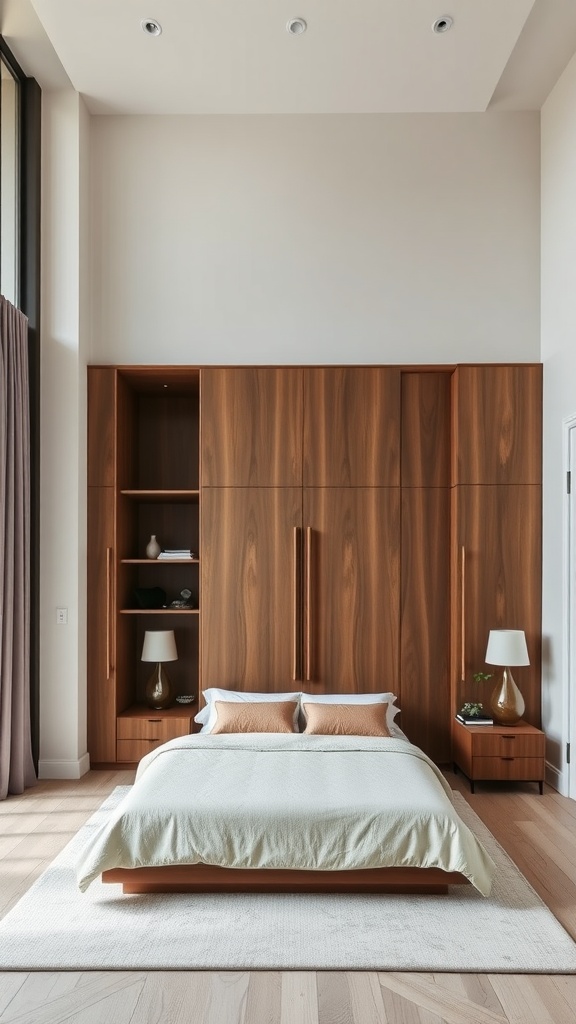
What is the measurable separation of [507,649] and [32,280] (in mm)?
3566

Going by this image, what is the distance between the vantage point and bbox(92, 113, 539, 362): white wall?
503 centimetres

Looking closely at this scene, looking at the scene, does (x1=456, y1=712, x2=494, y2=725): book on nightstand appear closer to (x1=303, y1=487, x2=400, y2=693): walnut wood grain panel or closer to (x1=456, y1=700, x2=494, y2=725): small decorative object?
(x1=456, y1=700, x2=494, y2=725): small decorative object

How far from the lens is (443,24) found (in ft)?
13.5

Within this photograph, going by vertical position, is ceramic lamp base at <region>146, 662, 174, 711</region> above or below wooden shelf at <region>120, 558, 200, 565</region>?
below

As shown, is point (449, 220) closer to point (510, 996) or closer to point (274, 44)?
point (274, 44)

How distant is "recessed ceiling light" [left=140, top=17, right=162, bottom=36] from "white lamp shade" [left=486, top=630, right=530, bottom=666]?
379 cm

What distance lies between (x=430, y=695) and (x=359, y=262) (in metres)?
2.79

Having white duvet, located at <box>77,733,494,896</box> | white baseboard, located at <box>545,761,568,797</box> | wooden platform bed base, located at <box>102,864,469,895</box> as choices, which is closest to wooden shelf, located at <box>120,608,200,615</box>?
white duvet, located at <box>77,733,494,896</box>

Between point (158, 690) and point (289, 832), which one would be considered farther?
point (158, 690)

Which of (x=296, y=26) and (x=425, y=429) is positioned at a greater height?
(x=296, y=26)

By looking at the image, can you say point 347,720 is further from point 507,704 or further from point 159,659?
point 159,659

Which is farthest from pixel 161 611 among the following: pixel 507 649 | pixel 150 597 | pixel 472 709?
pixel 507 649

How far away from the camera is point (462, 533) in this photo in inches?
184

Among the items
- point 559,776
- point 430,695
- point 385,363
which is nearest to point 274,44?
point 385,363
